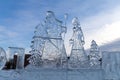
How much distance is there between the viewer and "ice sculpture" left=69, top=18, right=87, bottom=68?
20.9ft

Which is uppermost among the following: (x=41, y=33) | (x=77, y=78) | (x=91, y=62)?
(x=41, y=33)

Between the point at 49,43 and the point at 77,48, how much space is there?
0.85 meters

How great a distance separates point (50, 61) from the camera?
605 centimetres

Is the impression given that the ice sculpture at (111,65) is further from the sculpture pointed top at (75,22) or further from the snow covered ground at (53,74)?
the sculpture pointed top at (75,22)

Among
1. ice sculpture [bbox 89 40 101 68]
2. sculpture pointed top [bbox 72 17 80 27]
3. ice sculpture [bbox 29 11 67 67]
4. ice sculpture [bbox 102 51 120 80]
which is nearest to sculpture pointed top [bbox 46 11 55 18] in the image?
ice sculpture [bbox 29 11 67 67]

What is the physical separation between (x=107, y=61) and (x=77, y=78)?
0.96 meters

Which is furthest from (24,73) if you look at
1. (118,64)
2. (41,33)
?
(118,64)

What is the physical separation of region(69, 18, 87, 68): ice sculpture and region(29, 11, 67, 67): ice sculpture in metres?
0.30

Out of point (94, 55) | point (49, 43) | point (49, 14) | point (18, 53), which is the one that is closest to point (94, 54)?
point (94, 55)

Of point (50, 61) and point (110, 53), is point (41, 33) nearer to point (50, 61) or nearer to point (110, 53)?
point (50, 61)

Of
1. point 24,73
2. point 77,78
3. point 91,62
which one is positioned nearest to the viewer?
point 24,73

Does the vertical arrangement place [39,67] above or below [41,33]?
below

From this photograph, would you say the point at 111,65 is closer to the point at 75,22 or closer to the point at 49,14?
the point at 75,22

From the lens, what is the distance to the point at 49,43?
608 centimetres
